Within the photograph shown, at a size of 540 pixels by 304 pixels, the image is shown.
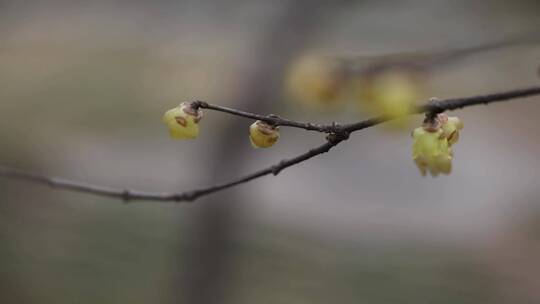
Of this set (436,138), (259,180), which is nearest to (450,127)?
(436,138)

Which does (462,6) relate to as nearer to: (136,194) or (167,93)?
(136,194)

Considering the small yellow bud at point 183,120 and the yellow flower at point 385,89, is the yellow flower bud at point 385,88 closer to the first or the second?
the yellow flower at point 385,89

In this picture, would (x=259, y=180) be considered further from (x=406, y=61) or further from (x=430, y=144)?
(x=430, y=144)

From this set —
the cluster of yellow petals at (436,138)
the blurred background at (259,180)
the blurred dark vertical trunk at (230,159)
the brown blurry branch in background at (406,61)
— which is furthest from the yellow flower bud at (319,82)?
the blurred dark vertical trunk at (230,159)

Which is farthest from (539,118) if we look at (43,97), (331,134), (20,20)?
(331,134)

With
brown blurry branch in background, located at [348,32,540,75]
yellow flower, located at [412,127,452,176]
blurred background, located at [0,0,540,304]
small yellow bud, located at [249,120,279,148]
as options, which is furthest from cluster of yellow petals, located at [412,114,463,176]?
blurred background, located at [0,0,540,304]

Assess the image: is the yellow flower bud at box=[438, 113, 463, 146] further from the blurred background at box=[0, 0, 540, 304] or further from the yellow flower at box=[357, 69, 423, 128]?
the blurred background at box=[0, 0, 540, 304]
